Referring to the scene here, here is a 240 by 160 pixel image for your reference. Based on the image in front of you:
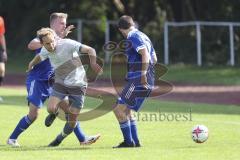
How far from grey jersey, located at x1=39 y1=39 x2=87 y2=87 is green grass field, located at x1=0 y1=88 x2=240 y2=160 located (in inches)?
43.6

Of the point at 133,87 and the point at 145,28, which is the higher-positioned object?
the point at 133,87

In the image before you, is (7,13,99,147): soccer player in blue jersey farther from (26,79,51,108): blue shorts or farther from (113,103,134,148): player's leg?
(113,103,134,148): player's leg

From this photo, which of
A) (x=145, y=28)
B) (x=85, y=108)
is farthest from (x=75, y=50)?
(x=145, y=28)

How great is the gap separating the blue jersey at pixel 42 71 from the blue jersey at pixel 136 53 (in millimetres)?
1433

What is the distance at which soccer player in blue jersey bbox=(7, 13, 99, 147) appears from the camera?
1292 centimetres

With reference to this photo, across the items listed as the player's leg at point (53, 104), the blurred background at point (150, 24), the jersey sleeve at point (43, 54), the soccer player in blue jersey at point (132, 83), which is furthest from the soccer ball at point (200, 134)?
the blurred background at point (150, 24)

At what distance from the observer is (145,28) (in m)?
38.9

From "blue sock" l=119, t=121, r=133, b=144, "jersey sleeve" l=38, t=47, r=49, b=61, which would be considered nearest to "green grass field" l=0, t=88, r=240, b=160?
"blue sock" l=119, t=121, r=133, b=144

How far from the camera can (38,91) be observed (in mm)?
13062

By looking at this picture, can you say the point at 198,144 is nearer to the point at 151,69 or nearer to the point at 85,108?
the point at 151,69

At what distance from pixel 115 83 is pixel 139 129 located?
12.3 meters

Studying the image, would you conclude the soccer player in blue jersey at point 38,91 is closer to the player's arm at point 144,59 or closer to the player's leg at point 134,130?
the player's leg at point 134,130

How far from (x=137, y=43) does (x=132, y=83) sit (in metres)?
0.71

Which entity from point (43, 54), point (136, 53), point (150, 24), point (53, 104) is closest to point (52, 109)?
point (53, 104)
